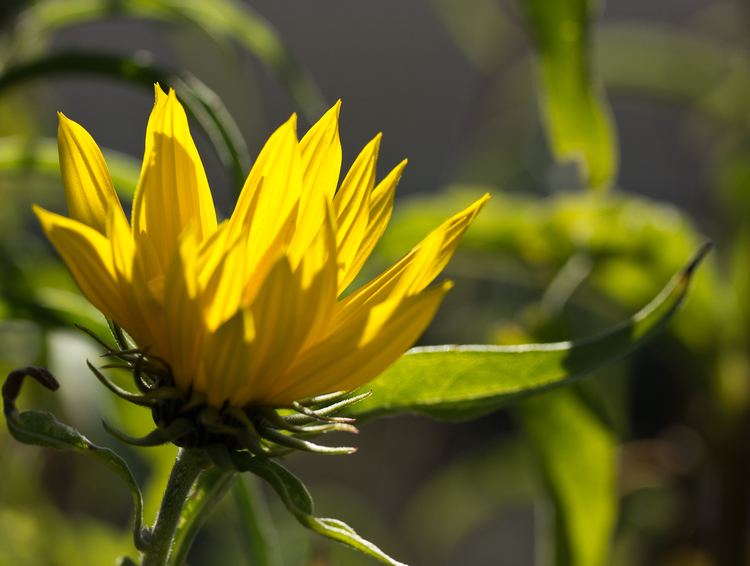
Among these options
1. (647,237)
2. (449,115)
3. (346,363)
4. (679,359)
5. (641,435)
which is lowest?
(641,435)

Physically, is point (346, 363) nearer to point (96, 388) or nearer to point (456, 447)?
point (96, 388)

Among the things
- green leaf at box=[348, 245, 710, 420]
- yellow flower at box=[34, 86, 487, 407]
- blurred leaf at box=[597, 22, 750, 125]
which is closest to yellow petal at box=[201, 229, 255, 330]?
yellow flower at box=[34, 86, 487, 407]

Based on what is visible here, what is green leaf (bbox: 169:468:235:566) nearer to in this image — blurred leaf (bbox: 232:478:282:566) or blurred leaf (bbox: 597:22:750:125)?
blurred leaf (bbox: 232:478:282:566)

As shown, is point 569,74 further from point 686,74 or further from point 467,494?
point 467,494

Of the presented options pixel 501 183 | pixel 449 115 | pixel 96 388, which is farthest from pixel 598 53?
pixel 449 115

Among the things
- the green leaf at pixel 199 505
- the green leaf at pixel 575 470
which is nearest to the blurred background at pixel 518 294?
the green leaf at pixel 575 470

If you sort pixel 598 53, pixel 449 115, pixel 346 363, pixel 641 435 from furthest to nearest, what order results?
pixel 449 115
pixel 641 435
pixel 598 53
pixel 346 363

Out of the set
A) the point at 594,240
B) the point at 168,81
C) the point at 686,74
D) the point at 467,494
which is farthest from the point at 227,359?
the point at 467,494
